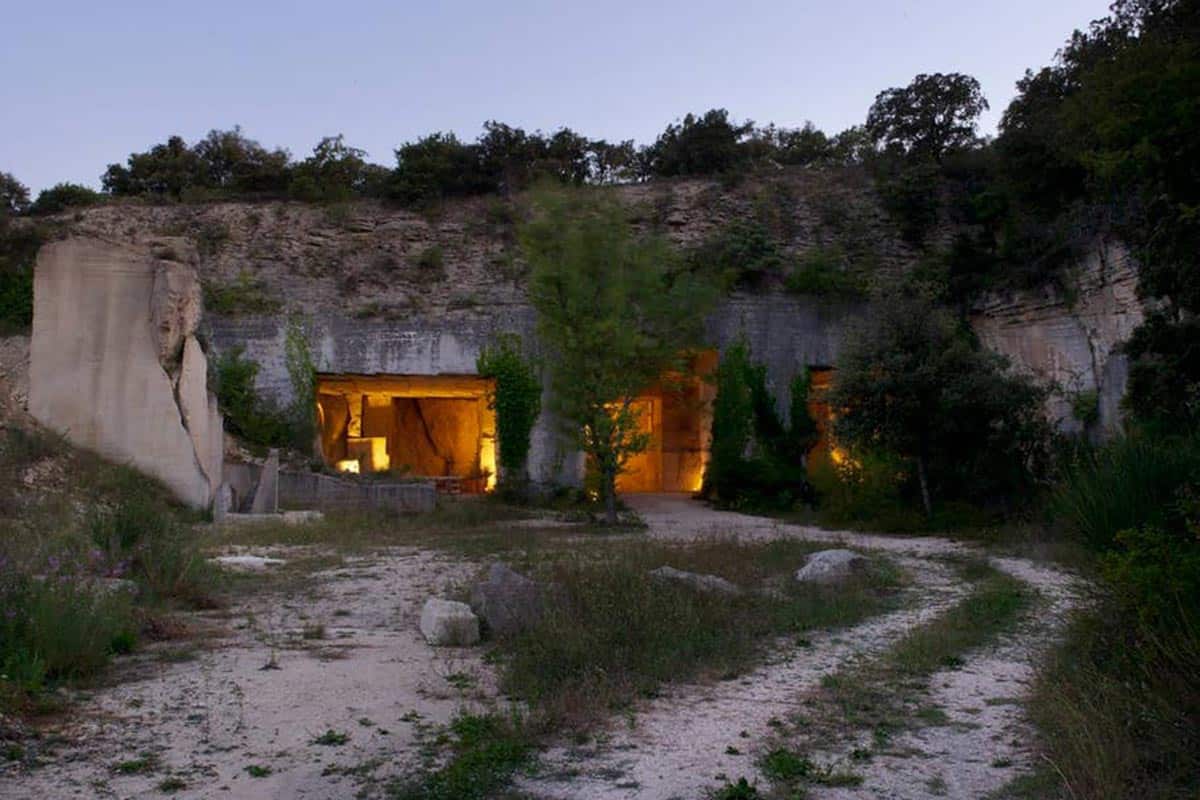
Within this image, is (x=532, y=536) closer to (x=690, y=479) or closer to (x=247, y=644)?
(x=247, y=644)

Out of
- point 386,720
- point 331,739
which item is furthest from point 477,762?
point 386,720

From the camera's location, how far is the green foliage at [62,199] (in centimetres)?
3078

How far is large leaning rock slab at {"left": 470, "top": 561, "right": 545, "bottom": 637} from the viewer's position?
8094 mm

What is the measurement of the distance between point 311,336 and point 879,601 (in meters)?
18.5

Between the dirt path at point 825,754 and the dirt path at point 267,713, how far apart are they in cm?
105

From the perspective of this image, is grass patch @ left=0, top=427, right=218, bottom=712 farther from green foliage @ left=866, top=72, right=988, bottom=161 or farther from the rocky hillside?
green foliage @ left=866, top=72, right=988, bottom=161

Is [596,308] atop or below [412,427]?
atop

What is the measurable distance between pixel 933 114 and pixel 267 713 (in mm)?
29141

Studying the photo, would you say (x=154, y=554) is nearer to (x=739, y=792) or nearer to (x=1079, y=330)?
(x=739, y=792)

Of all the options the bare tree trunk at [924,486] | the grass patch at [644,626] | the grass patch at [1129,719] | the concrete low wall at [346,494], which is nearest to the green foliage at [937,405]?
the bare tree trunk at [924,486]

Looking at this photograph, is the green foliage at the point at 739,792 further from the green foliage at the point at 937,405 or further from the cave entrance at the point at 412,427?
the cave entrance at the point at 412,427

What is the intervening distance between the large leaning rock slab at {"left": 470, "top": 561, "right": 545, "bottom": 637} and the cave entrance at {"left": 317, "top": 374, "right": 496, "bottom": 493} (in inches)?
646

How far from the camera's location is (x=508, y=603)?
828cm

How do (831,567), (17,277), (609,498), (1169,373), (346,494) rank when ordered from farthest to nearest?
1. (17,277)
2. (346,494)
3. (609,498)
4. (831,567)
5. (1169,373)
